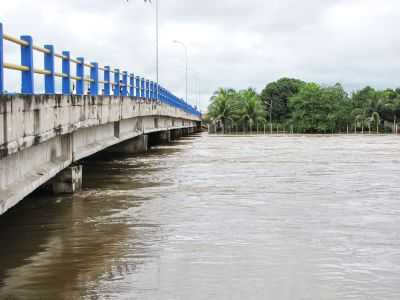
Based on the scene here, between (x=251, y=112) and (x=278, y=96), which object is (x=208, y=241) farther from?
(x=278, y=96)

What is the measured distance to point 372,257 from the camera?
9.66 metres

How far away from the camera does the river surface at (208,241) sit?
820 centimetres

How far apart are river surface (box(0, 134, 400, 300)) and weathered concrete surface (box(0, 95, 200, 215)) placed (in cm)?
87

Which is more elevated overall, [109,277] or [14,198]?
[14,198]

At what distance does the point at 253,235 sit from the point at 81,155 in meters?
7.32

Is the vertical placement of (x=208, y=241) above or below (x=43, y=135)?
below

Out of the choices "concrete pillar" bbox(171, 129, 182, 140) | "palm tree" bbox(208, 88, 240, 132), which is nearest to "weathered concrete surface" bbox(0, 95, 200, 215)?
"concrete pillar" bbox(171, 129, 182, 140)

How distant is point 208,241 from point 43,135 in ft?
11.7

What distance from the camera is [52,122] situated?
13359 mm

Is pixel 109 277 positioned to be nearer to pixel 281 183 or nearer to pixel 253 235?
pixel 253 235

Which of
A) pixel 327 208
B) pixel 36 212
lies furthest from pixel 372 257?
pixel 36 212

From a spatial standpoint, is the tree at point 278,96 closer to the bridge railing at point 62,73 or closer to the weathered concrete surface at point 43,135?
the bridge railing at point 62,73

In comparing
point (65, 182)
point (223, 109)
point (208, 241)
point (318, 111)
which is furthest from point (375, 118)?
point (208, 241)

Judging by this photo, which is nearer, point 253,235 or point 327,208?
point 253,235
